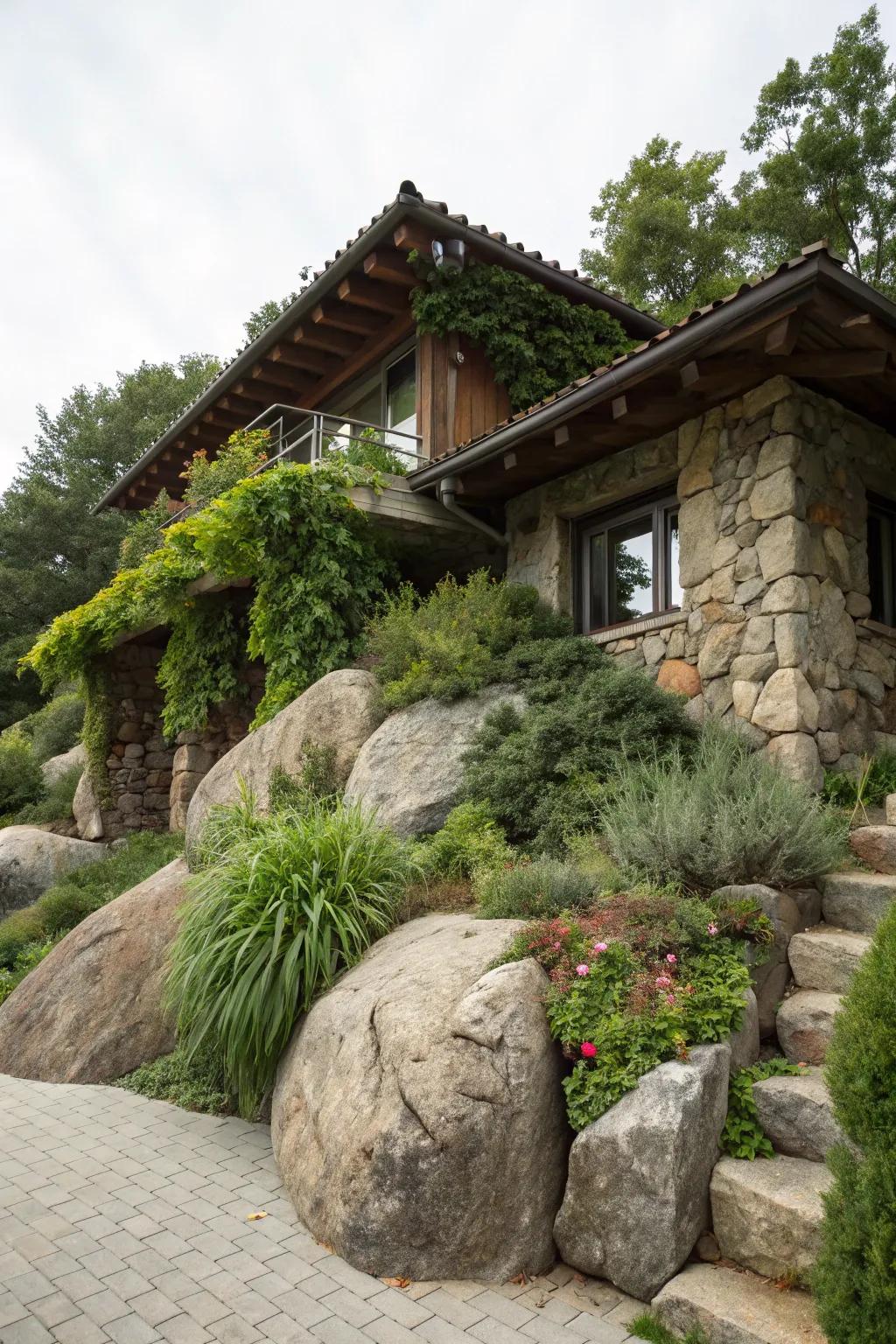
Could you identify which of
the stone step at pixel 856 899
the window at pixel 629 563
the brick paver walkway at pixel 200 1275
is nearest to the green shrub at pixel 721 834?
the stone step at pixel 856 899

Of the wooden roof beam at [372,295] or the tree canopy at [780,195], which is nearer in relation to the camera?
the wooden roof beam at [372,295]

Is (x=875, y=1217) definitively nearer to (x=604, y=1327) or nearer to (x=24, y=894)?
(x=604, y=1327)

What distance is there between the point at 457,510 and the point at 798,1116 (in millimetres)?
6410

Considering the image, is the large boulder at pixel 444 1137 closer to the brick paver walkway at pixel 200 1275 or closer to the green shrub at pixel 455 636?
the brick paver walkway at pixel 200 1275

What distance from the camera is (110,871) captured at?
10195 mm

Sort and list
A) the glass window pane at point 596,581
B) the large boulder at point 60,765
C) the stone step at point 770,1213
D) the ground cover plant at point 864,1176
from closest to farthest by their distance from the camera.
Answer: the ground cover plant at point 864,1176 < the stone step at point 770,1213 < the glass window pane at point 596,581 < the large boulder at point 60,765

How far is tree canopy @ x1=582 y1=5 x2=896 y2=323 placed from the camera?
16312mm

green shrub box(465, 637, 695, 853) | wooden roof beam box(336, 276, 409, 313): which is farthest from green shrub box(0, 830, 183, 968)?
wooden roof beam box(336, 276, 409, 313)

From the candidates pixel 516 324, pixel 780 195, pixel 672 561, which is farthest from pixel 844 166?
pixel 672 561

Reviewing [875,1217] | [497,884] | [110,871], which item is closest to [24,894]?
[110,871]

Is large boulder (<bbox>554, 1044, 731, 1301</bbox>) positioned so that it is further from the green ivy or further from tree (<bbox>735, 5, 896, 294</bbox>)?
tree (<bbox>735, 5, 896, 294</bbox>)

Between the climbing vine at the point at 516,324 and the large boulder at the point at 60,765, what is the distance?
900cm

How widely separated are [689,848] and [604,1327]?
83.3 inches

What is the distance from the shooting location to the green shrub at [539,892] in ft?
14.3
